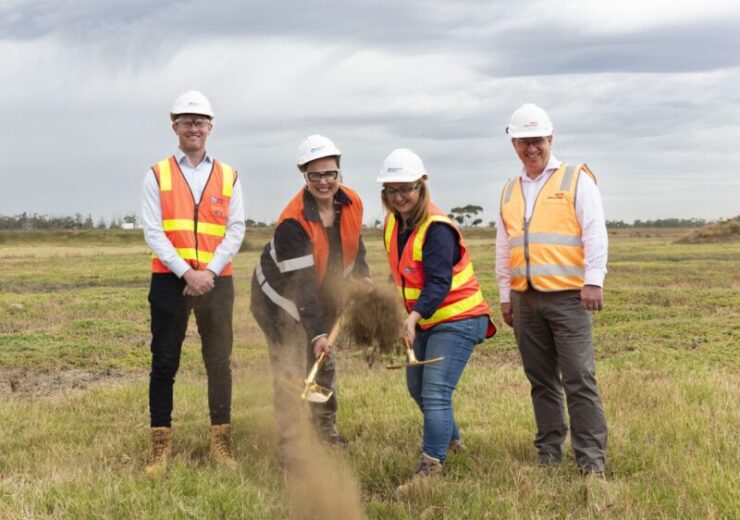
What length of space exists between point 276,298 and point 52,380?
17.4 feet

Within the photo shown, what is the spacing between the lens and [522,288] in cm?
538

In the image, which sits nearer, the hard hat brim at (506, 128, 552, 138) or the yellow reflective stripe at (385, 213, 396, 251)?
the hard hat brim at (506, 128, 552, 138)

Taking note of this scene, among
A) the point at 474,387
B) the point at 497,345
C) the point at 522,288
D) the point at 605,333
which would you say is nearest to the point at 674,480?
the point at 522,288

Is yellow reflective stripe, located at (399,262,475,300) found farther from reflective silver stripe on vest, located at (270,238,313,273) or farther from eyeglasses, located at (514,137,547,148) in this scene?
eyeglasses, located at (514,137,547,148)

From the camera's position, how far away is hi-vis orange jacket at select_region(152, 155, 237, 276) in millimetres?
5605

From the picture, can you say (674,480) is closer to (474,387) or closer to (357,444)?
(357,444)

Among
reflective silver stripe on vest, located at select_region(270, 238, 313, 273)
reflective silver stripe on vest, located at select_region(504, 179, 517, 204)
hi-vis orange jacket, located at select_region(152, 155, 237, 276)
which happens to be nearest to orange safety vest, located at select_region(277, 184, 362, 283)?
reflective silver stripe on vest, located at select_region(270, 238, 313, 273)

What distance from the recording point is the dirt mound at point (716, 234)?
172 ft

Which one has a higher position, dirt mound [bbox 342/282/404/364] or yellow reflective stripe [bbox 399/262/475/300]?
yellow reflective stripe [bbox 399/262/475/300]

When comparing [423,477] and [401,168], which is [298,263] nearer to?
[401,168]

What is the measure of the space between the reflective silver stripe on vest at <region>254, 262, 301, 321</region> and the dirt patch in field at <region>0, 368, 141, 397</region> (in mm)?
4312

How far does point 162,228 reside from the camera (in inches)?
221

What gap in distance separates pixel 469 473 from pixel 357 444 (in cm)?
109

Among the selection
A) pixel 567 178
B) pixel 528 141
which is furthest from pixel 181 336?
pixel 567 178
